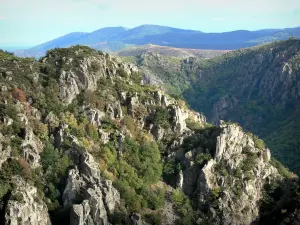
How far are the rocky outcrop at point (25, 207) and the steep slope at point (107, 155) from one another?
4.4 inches

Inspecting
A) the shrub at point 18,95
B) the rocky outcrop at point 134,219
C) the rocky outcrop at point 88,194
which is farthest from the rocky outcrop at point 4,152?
the rocky outcrop at point 134,219

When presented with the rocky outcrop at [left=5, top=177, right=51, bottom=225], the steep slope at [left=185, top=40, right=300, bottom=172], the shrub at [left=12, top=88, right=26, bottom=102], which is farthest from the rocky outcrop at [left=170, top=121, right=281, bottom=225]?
the steep slope at [left=185, top=40, right=300, bottom=172]

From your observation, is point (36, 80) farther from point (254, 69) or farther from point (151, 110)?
point (254, 69)

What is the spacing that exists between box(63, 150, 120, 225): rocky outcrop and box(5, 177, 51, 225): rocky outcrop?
364 cm

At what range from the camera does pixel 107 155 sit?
60.1m

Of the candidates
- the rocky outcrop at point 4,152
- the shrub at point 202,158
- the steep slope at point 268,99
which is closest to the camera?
the rocky outcrop at point 4,152

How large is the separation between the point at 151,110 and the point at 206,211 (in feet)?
66.2

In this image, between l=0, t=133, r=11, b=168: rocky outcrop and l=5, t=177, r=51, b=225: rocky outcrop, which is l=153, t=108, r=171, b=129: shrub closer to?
l=5, t=177, r=51, b=225: rocky outcrop

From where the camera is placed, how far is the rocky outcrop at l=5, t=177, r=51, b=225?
1774 inches

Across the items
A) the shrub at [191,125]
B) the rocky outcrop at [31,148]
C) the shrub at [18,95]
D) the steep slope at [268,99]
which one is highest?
the shrub at [18,95]

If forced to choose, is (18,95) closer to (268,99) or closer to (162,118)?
(162,118)

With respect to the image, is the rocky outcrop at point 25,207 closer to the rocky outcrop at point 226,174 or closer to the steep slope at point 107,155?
the steep slope at point 107,155

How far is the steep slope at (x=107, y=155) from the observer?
51062 mm

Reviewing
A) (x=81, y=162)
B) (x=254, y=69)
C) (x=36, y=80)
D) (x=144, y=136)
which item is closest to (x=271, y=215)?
(x=144, y=136)
